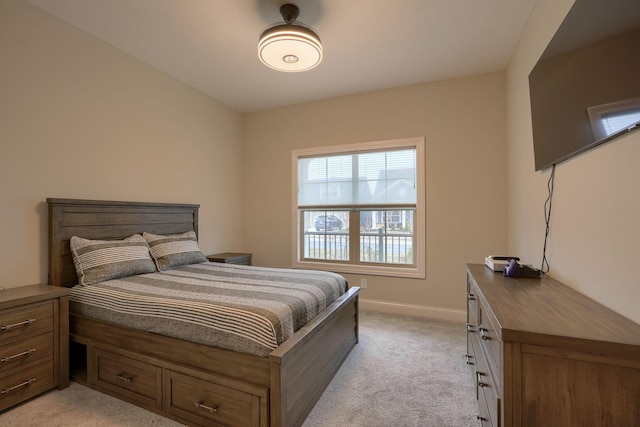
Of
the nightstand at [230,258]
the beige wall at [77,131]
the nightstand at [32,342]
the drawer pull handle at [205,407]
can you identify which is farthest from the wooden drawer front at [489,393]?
the beige wall at [77,131]

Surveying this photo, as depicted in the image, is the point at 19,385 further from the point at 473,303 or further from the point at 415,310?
the point at 415,310

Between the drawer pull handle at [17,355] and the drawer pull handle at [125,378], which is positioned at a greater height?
the drawer pull handle at [17,355]

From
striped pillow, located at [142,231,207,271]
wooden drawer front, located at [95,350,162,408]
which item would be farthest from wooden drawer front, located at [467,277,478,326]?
striped pillow, located at [142,231,207,271]

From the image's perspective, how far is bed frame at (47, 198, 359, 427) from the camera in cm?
146

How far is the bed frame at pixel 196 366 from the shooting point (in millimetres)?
1465

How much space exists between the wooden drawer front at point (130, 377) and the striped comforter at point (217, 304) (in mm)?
238

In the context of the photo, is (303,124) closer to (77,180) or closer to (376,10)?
(376,10)

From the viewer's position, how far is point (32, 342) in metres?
1.85

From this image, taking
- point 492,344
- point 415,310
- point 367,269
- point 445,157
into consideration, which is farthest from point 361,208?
point 492,344

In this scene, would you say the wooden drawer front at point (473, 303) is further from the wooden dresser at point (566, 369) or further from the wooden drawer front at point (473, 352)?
the wooden dresser at point (566, 369)

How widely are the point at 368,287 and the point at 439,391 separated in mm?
1731

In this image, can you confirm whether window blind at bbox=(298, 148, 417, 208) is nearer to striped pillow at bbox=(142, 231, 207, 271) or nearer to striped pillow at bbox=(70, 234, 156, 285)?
striped pillow at bbox=(142, 231, 207, 271)

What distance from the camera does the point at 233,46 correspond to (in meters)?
2.68

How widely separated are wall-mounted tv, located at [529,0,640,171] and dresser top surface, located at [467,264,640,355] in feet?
2.34
